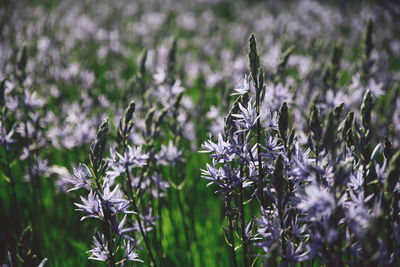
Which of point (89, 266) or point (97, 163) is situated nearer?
point (97, 163)

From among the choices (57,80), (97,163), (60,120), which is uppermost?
(57,80)

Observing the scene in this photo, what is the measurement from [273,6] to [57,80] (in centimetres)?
1228

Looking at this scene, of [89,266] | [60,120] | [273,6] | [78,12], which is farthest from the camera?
[273,6]

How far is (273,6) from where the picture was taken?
15.1 meters

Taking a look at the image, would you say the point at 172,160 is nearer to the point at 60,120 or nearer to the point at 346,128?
the point at 346,128

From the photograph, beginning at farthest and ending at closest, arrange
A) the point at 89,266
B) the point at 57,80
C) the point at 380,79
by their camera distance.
Answer: the point at 57,80, the point at 380,79, the point at 89,266

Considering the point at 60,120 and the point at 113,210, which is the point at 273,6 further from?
the point at 113,210

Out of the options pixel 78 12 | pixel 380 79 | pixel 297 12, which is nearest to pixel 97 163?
pixel 380 79

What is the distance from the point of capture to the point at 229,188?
1.73 meters

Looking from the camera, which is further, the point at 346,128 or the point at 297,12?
the point at 297,12

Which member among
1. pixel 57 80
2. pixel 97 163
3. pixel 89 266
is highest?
pixel 57 80

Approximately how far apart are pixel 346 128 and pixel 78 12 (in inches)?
408

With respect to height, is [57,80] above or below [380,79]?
above

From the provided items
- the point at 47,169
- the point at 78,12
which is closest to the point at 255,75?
the point at 47,169
